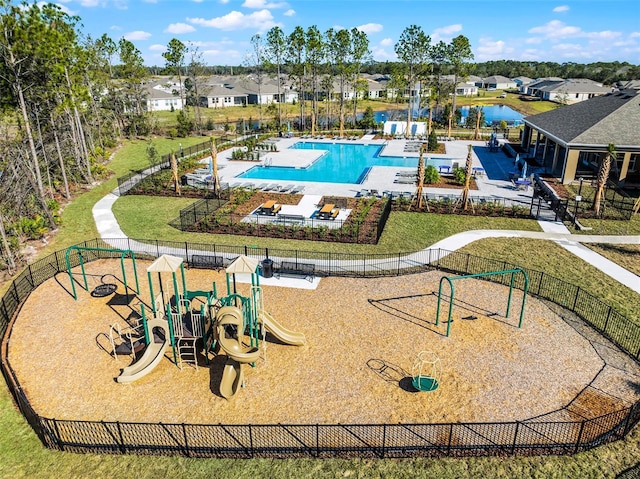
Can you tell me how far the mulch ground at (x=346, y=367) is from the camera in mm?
12656

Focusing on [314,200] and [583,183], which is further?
[583,183]

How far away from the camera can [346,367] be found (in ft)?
47.4

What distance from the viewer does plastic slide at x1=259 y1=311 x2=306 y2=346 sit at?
1508cm

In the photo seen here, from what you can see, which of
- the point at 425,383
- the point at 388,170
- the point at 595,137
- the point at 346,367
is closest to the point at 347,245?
the point at 346,367

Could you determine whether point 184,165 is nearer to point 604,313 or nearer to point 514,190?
point 514,190

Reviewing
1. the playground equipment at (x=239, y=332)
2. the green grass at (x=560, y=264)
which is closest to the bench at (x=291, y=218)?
the green grass at (x=560, y=264)

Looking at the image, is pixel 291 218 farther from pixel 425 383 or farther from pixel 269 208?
pixel 425 383

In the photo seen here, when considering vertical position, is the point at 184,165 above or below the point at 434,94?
below

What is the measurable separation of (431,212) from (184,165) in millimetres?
23215

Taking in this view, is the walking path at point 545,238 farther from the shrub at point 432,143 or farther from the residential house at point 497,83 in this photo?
the residential house at point 497,83

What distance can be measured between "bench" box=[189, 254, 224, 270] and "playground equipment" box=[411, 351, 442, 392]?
36.9 ft

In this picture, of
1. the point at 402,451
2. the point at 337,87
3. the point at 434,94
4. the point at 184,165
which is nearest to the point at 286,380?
the point at 402,451

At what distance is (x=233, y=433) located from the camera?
1177cm

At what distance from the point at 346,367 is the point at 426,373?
99.1 inches
